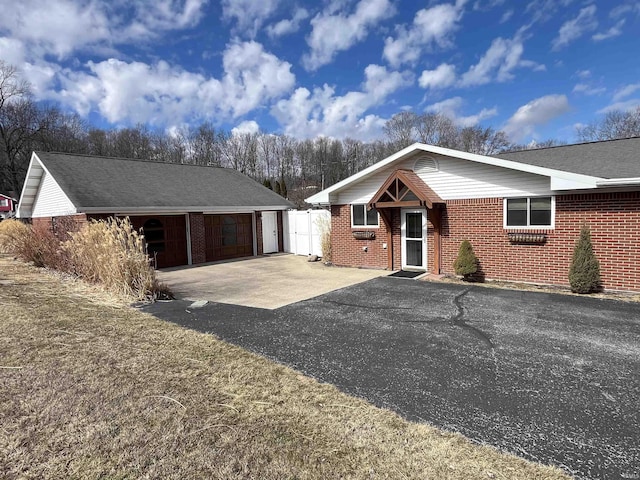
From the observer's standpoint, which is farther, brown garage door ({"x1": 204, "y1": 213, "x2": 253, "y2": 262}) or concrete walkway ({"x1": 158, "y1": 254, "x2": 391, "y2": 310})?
brown garage door ({"x1": 204, "y1": 213, "x2": 253, "y2": 262})

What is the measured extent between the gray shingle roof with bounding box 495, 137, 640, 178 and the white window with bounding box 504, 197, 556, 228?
2.95ft

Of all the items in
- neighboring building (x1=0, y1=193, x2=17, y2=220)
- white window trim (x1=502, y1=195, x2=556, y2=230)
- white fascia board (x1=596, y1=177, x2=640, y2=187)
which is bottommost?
white window trim (x1=502, y1=195, x2=556, y2=230)

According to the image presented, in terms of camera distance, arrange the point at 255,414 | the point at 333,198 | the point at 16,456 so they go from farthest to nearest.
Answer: the point at 333,198
the point at 255,414
the point at 16,456

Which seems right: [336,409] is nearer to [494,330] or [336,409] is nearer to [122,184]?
[494,330]

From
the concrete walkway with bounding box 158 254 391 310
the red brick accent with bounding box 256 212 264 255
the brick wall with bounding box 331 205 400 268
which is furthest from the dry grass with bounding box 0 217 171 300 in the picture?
the red brick accent with bounding box 256 212 264 255

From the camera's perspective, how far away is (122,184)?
14781 mm

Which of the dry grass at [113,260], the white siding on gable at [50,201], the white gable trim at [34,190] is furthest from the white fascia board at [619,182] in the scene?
the white siding on gable at [50,201]

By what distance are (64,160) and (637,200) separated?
19.3m

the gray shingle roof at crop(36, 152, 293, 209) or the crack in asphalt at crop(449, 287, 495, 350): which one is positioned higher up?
the gray shingle roof at crop(36, 152, 293, 209)

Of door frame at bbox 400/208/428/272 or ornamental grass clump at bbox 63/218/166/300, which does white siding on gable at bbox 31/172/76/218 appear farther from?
door frame at bbox 400/208/428/272

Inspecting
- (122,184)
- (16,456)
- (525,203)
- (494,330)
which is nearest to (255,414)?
(16,456)

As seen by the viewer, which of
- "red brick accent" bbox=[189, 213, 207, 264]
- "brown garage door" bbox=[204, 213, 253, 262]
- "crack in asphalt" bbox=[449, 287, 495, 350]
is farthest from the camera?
"brown garage door" bbox=[204, 213, 253, 262]

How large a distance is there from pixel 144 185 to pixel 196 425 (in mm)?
14355

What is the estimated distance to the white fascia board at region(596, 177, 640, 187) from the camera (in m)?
7.13
